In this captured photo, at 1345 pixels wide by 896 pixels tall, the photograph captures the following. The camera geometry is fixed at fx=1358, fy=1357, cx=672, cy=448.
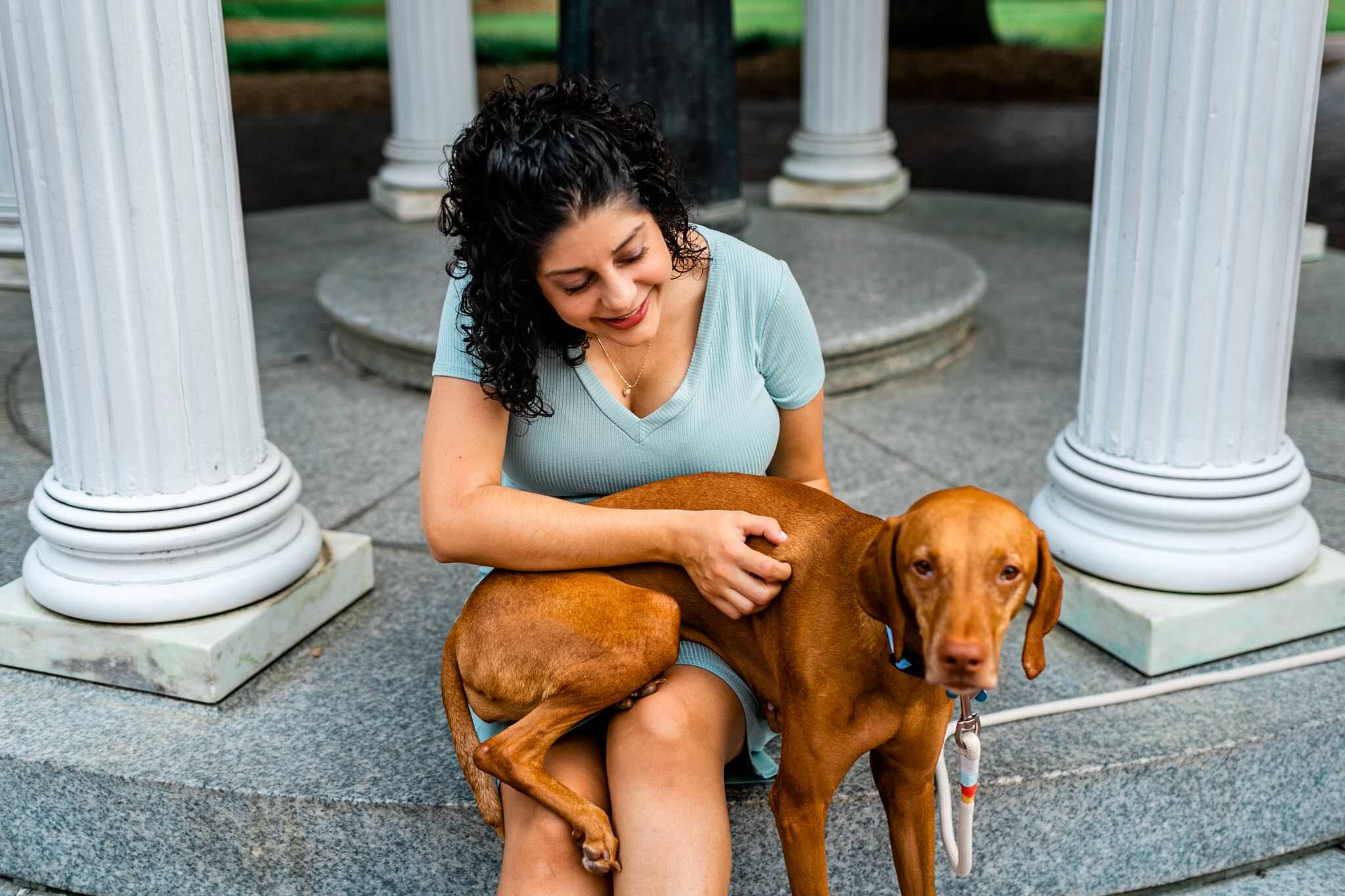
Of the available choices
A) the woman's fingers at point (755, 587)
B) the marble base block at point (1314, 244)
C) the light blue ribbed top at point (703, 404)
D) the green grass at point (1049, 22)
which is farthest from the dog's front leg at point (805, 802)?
the green grass at point (1049, 22)

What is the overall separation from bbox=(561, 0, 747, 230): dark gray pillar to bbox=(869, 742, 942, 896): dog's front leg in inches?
149

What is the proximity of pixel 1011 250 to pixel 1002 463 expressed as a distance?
3405 mm

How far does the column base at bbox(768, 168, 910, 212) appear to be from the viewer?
8.20 meters

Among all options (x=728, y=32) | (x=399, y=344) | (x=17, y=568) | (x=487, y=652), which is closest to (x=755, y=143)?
(x=728, y=32)

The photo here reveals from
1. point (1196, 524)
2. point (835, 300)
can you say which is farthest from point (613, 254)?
point (835, 300)

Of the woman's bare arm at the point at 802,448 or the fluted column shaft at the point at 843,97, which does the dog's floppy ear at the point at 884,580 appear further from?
the fluted column shaft at the point at 843,97

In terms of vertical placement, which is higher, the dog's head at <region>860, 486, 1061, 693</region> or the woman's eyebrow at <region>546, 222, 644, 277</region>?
the woman's eyebrow at <region>546, 222, 644, 277</region>

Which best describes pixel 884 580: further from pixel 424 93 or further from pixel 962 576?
pixel 424 93

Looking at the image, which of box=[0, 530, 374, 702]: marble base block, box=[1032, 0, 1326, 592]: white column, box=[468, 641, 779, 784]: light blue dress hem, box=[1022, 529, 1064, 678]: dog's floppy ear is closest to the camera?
box=[1022, 529, 1064, 678]: dog's floppy ear

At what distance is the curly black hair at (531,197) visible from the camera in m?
2.18

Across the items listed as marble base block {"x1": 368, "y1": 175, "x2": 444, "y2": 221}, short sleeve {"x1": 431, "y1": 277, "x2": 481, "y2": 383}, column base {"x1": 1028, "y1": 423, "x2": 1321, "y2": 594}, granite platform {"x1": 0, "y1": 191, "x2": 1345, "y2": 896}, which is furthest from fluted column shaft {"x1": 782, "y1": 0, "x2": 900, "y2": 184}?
short sleeve {"x1": 431, "y1": 277, "x2": 481, "y2": 383}

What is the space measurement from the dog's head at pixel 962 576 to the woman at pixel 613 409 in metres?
0.37

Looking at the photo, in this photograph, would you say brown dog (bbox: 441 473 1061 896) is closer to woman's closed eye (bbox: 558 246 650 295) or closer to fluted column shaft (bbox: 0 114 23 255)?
woman's closed eye (bbox: 558 246 650 295)

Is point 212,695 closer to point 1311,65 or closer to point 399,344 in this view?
point 399,344
